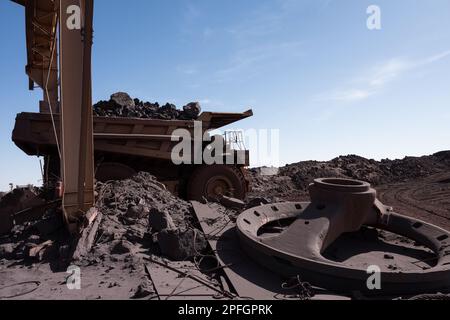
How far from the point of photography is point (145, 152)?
8922mm

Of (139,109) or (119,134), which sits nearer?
(119,134)

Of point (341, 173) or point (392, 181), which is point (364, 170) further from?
point (341, 173)

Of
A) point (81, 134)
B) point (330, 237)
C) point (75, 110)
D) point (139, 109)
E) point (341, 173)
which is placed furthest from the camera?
point (341, 173)

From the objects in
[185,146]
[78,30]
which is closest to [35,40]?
[78,30]

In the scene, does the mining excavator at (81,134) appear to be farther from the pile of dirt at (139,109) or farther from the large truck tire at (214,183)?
the pile of dirt at (139,109)

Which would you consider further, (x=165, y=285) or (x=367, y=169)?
(x=367, y=169)

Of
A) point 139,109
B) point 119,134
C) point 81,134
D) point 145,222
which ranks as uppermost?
point 139,109

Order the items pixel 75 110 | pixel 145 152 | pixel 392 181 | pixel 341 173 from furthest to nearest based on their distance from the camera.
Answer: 1. pixel 392 181
2. pixel 341 173
3. pixel 145 152
4. pixel 75 110

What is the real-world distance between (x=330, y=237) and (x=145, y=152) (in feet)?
18.0

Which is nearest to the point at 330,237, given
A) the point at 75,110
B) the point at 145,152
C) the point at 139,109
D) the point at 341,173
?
the point at 75,110

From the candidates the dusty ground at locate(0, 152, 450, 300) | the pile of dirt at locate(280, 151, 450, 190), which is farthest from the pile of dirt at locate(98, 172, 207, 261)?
the pile of dirt at locate(280, 151, 450, 190)
